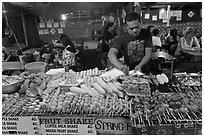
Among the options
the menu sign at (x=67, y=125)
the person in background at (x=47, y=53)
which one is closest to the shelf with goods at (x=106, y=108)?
the menu sign at (x=67, y=125)

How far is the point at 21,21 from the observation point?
562 cm

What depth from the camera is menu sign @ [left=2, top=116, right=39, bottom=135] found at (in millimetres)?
1394

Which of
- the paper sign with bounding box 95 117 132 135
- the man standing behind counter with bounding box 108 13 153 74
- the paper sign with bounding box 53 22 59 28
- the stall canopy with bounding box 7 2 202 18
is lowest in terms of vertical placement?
the paper sign with bounding box 95 117 132 135

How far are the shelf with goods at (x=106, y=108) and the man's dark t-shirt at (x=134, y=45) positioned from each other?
3.81 ft

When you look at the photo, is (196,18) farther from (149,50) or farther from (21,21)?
(21,21)

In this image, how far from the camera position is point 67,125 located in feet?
4.56

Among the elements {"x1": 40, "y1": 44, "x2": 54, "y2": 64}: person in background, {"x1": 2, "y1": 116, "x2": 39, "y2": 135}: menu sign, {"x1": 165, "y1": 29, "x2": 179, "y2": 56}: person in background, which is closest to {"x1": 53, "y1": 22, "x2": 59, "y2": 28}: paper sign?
{"x1": 40, "y1": 44, "x2": 54, "y2": 64}: person in background

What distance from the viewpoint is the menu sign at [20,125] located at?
1.39 m

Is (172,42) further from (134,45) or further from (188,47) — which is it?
(134,45)

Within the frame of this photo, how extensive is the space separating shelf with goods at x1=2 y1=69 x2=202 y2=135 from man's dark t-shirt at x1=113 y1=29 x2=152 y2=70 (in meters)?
1.16

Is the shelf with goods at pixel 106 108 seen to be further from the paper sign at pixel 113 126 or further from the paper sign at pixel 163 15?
the paper sign at pixel 163 15

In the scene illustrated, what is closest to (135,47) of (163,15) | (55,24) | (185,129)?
(185,129)

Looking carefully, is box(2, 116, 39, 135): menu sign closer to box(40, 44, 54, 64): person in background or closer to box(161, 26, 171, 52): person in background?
box(40, 44, 54, 64): person in background

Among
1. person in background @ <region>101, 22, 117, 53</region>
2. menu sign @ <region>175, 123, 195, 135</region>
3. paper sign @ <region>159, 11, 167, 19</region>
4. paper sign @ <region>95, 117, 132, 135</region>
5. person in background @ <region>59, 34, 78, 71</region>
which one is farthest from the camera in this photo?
paper sign @ <region>159, 11, 167, 19</region>
